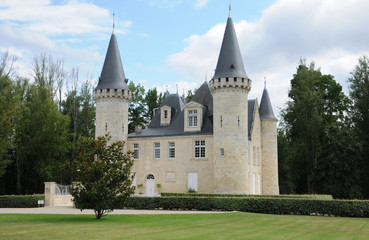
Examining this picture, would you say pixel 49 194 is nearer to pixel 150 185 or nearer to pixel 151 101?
pixel 150 185

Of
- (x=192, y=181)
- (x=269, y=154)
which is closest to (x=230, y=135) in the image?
(x=192, y=181)

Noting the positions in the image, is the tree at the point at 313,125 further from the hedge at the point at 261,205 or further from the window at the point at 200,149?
the hedge at the point at 261,205

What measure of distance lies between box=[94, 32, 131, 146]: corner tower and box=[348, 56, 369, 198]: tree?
23.0 meters

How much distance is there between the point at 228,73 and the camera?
32781 millimetres

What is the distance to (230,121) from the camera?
32.2 m

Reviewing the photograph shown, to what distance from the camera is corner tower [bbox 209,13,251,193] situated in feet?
104

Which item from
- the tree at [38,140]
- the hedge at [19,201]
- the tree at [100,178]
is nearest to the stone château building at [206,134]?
the tree at [38,140]

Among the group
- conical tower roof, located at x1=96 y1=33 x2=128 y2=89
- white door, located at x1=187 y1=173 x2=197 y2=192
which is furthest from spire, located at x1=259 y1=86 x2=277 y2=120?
conical tower roof, located at x1=96 y1=33 x2=128 y2=89

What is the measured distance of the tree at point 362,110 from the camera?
40656 mm

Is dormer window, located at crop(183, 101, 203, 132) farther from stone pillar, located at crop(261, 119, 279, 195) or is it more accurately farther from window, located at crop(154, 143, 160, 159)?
stone pillar, located at crop(261, 119, 279, 195)

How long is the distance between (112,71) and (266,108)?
15.2 meters

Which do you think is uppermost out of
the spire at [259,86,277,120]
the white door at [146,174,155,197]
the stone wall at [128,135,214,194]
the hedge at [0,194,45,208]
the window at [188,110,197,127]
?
the spire at [259,86,277,120]

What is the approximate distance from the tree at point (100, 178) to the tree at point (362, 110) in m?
28.2

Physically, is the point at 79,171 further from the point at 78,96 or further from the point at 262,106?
the point at 78,96
